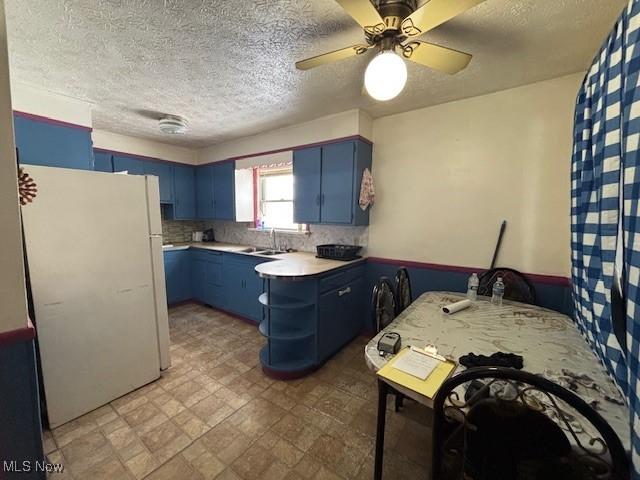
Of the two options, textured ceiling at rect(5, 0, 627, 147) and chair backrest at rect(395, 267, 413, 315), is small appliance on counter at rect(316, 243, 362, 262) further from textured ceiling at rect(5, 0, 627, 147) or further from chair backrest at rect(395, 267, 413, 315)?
textured ceiling at rect(5, 0, 627, 147)

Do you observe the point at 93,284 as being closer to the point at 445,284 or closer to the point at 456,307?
the point at 456,307

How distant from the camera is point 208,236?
174 inches

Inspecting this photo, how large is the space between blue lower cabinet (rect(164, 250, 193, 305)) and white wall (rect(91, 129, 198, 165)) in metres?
1.45

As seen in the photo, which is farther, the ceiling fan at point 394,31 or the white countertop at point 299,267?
the white countertop at point 299,267

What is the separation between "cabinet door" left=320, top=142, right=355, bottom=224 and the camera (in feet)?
8.71

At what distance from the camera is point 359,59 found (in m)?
1.72

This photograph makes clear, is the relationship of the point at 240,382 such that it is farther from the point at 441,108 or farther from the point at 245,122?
the point at 441,108

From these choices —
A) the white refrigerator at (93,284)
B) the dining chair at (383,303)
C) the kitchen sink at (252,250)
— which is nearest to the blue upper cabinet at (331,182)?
the kitchen sink at (252,250)

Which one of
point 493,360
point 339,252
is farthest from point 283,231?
point 493,360

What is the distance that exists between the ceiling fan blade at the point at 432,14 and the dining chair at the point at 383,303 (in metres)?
1.31

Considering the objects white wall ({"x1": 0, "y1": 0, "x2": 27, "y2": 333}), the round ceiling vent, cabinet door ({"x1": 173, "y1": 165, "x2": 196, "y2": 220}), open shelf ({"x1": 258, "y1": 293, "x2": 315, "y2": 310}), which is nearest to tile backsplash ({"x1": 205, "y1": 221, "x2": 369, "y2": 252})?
cabinet door ({"x1": 173, "y1": 165, "x2": 196, "y2": 220})

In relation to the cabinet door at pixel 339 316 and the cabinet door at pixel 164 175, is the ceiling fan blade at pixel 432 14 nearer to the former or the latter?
the cabinet door at pixel 339 316

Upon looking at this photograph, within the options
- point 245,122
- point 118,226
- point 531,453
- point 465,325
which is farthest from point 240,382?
point 245,122

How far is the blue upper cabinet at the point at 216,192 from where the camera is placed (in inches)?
149
